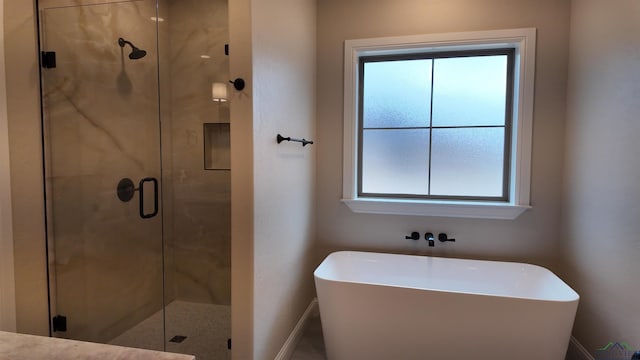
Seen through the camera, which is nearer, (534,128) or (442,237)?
(534,128)

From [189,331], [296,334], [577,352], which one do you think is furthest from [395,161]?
[189,331]

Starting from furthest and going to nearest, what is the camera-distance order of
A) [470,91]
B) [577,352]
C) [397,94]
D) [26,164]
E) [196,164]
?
[397,94], [470,91], [196,164], [577,352], [26,164]

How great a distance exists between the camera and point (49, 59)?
1.86m

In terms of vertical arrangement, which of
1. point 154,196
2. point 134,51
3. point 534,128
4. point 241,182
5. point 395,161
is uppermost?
point 134,51

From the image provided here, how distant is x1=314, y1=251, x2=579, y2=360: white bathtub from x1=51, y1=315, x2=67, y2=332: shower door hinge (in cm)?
155

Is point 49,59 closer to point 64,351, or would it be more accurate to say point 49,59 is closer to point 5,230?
point 5,230

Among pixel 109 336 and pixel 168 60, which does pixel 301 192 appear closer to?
pixel 168 60

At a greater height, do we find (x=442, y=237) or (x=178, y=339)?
(x=442, y=237)

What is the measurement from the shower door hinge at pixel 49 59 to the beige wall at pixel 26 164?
0.04m

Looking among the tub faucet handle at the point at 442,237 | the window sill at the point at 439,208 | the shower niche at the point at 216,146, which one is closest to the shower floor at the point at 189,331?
the shower niche at the point at 216,146

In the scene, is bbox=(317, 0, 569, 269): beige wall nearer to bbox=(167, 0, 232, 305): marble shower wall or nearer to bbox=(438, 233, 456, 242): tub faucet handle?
bbox=(438, 233, 456, 242): tub faucet handle

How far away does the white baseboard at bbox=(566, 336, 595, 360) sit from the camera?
2.09m

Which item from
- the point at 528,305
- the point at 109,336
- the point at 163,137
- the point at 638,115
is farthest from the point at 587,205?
the point at 109,336

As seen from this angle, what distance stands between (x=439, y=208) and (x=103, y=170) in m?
2.40
